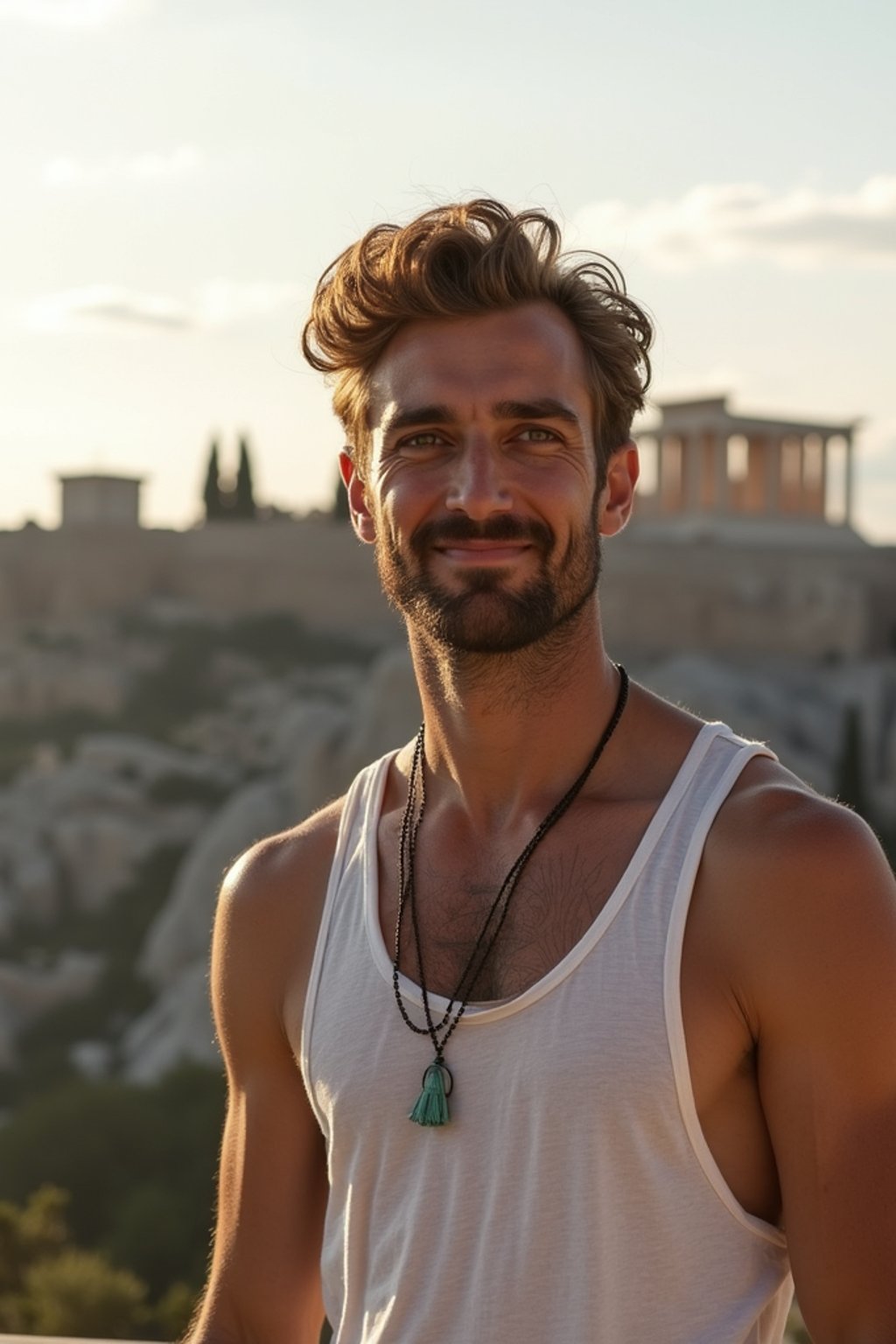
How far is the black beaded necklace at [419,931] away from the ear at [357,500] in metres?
0.25

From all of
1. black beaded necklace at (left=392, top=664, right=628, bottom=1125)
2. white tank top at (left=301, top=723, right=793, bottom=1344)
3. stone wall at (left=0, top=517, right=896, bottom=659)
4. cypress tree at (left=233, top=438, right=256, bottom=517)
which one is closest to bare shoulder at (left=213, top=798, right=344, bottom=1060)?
black beaded necklace at (left=392, top=664, right=628, bottom=1125)

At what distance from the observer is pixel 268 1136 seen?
2.12m

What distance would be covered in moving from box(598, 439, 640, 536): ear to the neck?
0.12 meters

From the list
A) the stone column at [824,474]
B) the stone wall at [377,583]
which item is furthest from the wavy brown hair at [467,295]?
the stone column at [824,474]

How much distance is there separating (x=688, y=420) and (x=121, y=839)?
18231 millimetres

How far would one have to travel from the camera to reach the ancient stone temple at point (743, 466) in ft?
134

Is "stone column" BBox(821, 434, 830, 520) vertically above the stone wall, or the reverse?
"stone column" BBox(821, 434, 830, 520)

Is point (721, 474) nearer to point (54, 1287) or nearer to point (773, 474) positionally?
point (773, 474)

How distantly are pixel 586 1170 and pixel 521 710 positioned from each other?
526 millimetres

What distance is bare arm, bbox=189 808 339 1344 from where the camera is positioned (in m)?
2.12

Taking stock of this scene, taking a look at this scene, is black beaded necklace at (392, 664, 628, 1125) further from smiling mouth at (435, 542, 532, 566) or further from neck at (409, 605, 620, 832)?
smiling mouth at (435, 542, 532, 566)

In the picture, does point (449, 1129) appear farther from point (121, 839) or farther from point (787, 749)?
point (121, 839)

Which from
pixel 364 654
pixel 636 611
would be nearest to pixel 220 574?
pixel 364 654

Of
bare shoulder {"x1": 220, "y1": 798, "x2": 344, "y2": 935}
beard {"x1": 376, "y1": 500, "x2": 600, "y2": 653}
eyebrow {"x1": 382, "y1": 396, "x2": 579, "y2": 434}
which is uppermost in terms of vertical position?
eyebrow {"x1": 382, "y1": 396, "x2": 579, "y2": 434}
